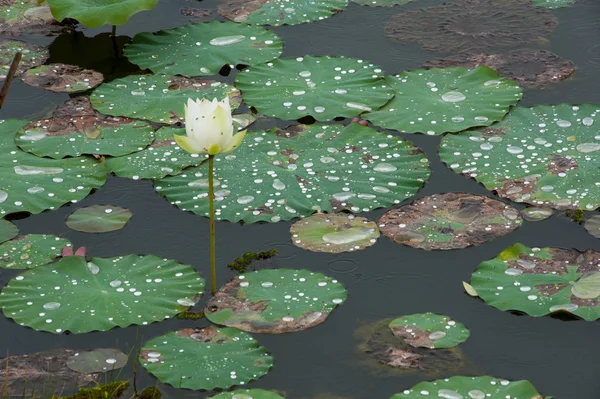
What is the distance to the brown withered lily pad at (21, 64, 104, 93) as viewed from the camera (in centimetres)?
513

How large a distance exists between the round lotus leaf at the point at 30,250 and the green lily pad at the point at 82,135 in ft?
2.02

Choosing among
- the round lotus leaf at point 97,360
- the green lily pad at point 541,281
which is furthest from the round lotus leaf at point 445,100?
the round lotus leaf at point 97,360

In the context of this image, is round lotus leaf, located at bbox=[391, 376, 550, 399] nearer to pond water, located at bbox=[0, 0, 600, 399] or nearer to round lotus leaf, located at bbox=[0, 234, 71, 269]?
pond water, located at bbox=[0, 0, 600, 399]

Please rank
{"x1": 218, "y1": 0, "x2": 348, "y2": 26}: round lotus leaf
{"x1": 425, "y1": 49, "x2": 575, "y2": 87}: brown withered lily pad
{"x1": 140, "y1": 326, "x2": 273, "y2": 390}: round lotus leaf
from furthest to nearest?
{"x1": 218, "y1": 0, "x2": 348, "y2": 26}: round lotus leaf → {"x1": 425, "y1": 49, "x2": 575, "y2": 87}: brown withered lily pad → {"x1": 140, "y1": 326, "x2": 273, "y2": 390}: round lotus leaf

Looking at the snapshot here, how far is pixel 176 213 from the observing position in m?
4.21

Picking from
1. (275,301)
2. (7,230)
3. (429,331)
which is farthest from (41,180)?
(429,331)

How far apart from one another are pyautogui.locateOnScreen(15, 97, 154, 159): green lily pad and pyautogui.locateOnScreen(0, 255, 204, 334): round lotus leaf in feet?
2.89

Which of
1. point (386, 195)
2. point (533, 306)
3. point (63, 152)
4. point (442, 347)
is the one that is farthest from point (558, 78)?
point (63, 152)

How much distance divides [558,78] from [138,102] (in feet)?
7.18

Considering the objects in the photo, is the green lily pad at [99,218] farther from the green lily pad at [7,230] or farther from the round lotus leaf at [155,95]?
the round lotus leaf at [155,95]

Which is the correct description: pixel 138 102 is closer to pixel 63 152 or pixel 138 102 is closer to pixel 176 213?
pixel 63 152

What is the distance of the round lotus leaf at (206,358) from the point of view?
3.16 m

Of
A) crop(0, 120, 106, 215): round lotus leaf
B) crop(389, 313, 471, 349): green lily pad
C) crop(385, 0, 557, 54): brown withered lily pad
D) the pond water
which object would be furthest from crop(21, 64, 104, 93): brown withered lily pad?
crop(389, 313, 471, 349): green lily pad

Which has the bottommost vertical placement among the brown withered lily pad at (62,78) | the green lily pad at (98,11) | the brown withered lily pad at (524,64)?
the brown withered lily pad at (62,78)
